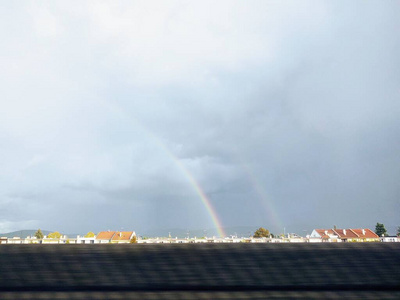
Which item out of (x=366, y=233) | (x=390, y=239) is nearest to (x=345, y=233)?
(x=366, y=233)

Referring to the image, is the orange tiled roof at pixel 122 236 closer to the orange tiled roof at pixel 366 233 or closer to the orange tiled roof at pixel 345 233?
the orange tiled roof at pixel 345 233

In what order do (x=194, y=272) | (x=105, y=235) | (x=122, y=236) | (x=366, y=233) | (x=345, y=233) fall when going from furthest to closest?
1. (x=105, y=235)
2. (x=122, y=236)
3. (x=366, y=233)
4. (x=345, y=233)
5. (x=194, y=272)

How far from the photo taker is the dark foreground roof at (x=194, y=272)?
1652mm

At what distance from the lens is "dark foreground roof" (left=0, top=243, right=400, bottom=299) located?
5.42 feet

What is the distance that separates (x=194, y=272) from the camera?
1.72 metres

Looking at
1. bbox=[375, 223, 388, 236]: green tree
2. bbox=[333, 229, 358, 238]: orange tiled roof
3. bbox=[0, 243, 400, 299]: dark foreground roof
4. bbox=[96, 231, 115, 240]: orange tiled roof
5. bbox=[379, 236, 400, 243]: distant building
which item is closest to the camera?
bbox=[0, 243, 400, 299]: dark foreground roof

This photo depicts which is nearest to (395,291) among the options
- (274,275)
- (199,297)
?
(274,275)

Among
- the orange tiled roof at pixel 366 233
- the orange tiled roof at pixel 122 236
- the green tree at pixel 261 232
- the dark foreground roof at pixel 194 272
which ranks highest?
the orange tiled roof at pixel 122 236

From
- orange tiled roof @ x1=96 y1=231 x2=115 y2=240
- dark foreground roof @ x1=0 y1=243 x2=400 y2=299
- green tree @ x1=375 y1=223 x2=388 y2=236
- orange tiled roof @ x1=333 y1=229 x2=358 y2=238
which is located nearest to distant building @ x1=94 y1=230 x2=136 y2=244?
orange tiled roof @ x1=96 y1=231 x2=115 y2=240

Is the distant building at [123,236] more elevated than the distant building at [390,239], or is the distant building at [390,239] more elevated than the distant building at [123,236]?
the distant building at [123,236]

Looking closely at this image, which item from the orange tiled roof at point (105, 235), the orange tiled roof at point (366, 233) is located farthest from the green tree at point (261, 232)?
the orange tiled roof at point (105, 235)

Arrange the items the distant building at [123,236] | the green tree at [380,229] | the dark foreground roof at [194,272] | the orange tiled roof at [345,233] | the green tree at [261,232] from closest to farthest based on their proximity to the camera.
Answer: the dark foreground roof at [194,272], the green tree at [261,232], the orange tiled roof at [345,233], the distant building at [123,236], the green tree at [380,229]

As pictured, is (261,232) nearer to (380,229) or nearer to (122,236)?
(122,236)

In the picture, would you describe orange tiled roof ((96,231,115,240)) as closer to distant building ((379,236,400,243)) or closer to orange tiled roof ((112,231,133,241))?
orange tiled roof ((112,231,133,241))
